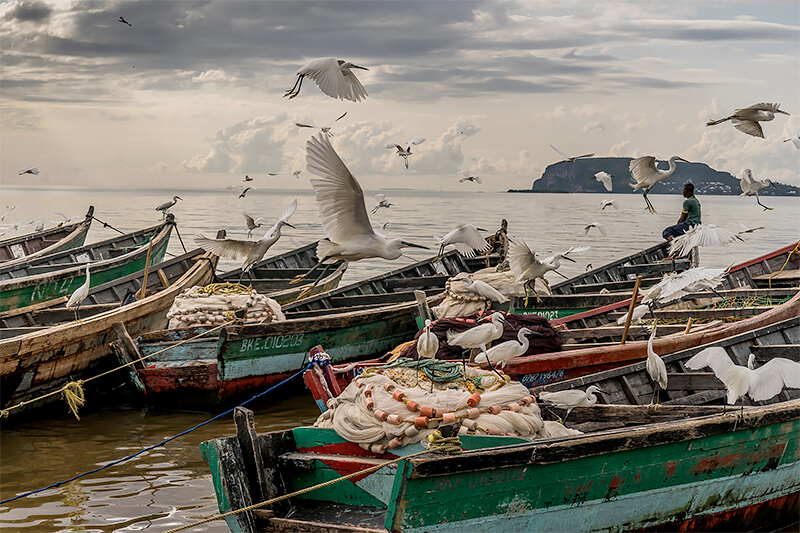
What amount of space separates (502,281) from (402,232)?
30763mm

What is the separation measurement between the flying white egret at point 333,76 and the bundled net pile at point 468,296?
2820 millimetres

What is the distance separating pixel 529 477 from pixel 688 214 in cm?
1034

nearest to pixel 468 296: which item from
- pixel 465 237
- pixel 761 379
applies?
pixel 465 237

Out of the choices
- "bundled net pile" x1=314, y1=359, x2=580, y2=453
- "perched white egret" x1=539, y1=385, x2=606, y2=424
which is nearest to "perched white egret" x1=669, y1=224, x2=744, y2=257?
"perched white egret" x1=539, y1=385, x2=606, y2=424

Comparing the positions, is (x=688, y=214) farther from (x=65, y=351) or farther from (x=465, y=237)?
(x=65, y=351)

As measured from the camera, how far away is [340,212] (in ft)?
26.3

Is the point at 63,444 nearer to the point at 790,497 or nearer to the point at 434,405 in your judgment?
the point at 434,405

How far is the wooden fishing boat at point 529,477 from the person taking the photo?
15.6 feet

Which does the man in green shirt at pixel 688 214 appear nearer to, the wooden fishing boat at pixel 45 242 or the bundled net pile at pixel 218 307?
the bundled net pile at pixel 218 307

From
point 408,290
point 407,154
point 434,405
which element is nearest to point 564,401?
point 434,405

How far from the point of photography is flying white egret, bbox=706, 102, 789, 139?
9867mm

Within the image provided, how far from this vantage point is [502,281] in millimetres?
11000

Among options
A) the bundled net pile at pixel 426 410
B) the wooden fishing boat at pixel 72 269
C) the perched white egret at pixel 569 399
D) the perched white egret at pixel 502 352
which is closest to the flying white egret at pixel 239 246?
the wooden fishing boat at pixel 72 269

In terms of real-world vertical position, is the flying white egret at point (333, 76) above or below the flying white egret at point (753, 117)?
above
